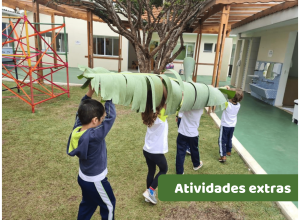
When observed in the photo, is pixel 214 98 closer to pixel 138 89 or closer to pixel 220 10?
pixel 138 89

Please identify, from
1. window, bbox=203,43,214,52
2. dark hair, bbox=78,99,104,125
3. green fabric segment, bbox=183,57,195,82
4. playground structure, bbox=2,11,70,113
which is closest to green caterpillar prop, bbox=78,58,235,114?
dark hair, bbox=78,99,104,125

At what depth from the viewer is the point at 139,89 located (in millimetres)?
1342

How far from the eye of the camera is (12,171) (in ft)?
9.62

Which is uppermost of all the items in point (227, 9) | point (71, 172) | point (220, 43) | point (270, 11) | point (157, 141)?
point (270, 11)

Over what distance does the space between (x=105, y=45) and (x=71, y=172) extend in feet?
46.7

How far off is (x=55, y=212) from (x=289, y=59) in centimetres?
813

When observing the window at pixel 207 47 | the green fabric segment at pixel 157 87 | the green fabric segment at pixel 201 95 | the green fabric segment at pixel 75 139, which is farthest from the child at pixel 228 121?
the window at pixel 207 47

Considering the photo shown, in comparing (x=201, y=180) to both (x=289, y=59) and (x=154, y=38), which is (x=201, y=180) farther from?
(x=154, y=38)

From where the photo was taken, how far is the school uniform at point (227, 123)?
3.27 meters

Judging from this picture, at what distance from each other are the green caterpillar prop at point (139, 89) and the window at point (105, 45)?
598 inches

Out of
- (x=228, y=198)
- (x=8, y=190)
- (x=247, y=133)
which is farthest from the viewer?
(x=247, y=133)

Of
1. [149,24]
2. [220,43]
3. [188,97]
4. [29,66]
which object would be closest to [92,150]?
[188,97]

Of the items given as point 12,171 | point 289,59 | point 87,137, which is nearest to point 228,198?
point 87,137

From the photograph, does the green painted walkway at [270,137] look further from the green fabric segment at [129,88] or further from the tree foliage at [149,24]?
the tree foliage at [149,24]
